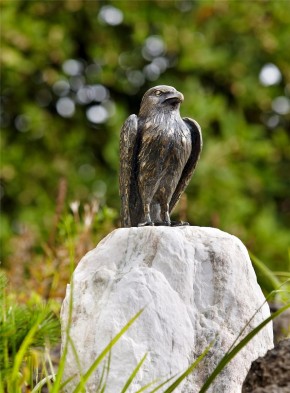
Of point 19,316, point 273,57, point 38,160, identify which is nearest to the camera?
point 19,316

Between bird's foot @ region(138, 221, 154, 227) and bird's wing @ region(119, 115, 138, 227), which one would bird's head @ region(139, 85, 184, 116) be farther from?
bird's foot @ region(138, 221, 154, 227)

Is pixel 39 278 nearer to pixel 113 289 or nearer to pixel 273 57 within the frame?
pixel 113 289

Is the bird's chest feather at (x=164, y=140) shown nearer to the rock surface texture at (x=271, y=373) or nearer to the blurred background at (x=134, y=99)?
the rock surface texture at (x=271, y=373)

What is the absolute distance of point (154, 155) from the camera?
9.80 feet

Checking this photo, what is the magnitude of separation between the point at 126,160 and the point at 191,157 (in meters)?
0.30

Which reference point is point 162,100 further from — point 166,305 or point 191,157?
point 166,305

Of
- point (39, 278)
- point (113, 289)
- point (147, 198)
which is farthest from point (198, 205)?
point (113, 289)

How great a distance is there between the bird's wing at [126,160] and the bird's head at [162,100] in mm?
87

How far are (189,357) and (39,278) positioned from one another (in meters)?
1.79

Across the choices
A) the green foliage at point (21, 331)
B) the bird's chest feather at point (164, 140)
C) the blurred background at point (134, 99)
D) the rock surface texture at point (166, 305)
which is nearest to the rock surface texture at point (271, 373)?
the rock surface texture at point (166, 305)

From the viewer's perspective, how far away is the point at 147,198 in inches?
119

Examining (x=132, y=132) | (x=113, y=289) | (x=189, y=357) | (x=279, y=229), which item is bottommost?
(x=279, y=229)

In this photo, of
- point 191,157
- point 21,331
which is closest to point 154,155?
point 191,157

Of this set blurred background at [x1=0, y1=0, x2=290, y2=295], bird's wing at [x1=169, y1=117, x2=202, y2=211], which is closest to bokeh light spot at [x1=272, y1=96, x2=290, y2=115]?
blurred background at [x1=0, y1=0, x2=290, y2=295]
